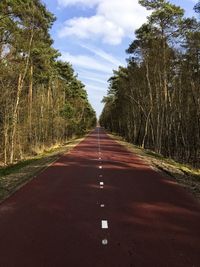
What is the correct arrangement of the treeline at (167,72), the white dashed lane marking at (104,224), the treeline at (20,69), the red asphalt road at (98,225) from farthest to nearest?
the treeline at (167,72)
the treeline at (20,69)
the white dashed lane marking at (104,224)
the red asphalt road at (98,225)

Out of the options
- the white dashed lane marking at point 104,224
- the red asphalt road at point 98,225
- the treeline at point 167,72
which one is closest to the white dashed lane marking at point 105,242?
the red asphalt road at point 98,225

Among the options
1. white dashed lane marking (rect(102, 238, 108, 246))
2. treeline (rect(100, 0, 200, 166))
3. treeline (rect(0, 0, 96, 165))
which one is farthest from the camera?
treeline (rect(100, 0, 200, 166))

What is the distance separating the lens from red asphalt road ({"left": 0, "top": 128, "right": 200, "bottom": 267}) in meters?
7.16

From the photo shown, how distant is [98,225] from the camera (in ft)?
30.8

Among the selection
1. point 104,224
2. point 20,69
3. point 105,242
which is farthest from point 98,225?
point 20,69

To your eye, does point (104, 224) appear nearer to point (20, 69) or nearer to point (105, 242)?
point (105, 242)

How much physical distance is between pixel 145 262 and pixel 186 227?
8.71 ft

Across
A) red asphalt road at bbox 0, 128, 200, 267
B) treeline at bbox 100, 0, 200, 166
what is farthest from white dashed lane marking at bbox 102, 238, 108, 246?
treeline at bbox 100, 0, 200, 166

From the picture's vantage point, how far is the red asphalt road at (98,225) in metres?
7.16

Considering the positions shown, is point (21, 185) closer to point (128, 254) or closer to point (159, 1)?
point (128, 254)

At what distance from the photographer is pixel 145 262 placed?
693cm

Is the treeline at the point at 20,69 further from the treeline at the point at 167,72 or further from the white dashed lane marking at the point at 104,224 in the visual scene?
the white dashed lane marking at the point at 104,224

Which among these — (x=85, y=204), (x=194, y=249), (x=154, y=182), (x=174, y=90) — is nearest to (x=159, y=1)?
(x=174, y=90)

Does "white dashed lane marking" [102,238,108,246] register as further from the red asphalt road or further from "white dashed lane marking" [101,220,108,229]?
"white dashed lane marking" [101,220,108,229]
